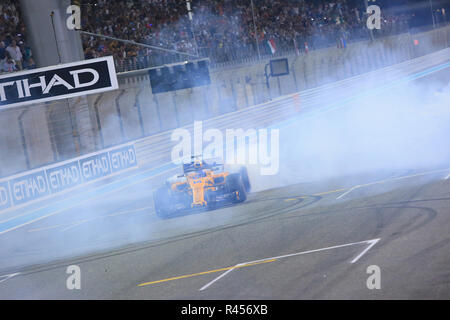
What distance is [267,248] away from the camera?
403 inches

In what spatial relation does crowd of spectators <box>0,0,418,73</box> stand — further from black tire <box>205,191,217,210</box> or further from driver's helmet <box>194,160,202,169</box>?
black tire <box>205,191,217,210</box>

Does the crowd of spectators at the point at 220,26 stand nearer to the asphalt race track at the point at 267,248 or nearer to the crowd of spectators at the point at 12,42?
the crowd of spectators at the point at 12,42

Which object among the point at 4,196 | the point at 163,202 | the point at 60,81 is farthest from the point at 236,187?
the point at 60,81

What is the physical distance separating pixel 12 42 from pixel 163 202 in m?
10.1

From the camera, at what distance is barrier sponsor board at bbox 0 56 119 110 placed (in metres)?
17.8

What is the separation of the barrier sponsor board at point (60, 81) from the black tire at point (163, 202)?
15.1ft

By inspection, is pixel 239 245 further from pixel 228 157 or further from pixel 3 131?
pixel 228 157

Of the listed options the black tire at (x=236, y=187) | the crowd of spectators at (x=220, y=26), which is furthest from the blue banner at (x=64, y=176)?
the black tire at (x=236, y=187)

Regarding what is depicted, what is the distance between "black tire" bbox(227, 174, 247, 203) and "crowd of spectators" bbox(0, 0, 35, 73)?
983 centimetres

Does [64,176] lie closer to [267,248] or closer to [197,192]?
[197,192]

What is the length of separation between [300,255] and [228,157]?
16.5 metres

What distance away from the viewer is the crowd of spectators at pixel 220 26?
26031mm

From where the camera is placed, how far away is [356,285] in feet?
25.1
